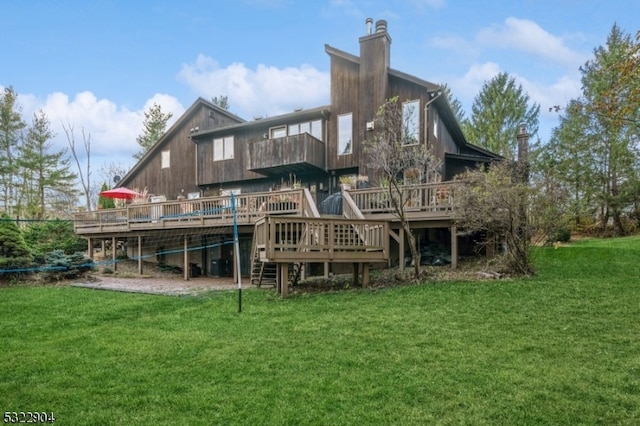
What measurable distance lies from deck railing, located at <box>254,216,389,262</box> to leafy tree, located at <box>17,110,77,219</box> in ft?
80.8

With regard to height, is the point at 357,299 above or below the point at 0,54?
below

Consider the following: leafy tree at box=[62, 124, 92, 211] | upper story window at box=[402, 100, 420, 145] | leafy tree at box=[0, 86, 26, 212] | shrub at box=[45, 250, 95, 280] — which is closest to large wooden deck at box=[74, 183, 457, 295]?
shrub at box=[45, 250, 95, 280]

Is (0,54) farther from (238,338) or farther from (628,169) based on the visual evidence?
(628,169)

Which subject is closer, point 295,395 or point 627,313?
point 295,395

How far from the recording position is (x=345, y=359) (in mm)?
4715

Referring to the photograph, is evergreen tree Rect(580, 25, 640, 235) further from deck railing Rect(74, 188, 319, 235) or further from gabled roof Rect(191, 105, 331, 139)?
deck railing Rect(74, 188, 319, 235)

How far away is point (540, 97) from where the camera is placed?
29031 millimetres

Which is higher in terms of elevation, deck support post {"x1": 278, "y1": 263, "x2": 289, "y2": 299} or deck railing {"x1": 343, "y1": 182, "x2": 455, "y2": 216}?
deck railing {"x1": 343, "y1": 182, "x2": 455, "y2": 216}

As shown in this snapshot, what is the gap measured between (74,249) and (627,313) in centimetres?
1980

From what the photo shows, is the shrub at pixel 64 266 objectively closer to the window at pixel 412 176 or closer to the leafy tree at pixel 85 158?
the window at pixel 412 176

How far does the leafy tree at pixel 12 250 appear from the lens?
11971 mm

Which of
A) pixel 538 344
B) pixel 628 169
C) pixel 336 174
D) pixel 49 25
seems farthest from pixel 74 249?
pixel 628 169

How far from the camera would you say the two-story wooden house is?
44.8 ft

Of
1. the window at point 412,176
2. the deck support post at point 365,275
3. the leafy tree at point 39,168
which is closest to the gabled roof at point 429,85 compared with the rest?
the window at point 412,176
